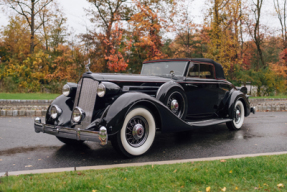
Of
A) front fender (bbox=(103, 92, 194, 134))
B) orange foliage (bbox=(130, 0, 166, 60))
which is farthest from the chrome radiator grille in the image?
orange foliage (bbox=(130, 0, 166, 60))

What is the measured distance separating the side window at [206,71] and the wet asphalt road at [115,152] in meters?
1.52

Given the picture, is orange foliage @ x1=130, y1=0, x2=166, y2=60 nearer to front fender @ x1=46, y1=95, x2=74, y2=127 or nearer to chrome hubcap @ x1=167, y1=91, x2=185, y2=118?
chrome hubcap @ x1=167, y1=91, x2=185, y2=118

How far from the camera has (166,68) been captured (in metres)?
6.14

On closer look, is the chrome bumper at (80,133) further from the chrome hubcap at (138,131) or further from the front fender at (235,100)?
the front fender at (235,100)

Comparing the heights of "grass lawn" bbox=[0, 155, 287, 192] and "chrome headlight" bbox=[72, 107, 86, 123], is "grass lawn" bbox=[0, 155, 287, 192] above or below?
below

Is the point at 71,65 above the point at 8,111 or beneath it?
above

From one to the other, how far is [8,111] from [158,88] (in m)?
6.59

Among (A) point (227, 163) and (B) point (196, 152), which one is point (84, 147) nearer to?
(B) point (196, 152)

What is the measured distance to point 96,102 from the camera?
14.4 feet

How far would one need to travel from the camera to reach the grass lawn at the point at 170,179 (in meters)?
2.78

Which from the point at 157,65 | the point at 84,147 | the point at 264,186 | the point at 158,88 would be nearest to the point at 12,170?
the point at 84,147

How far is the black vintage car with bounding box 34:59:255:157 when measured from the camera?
3.98m

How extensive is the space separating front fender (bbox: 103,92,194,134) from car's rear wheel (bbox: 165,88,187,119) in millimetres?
484

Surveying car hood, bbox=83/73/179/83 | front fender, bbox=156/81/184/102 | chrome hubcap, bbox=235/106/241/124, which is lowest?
chrome hubcap, bbox=235/106/241/124
